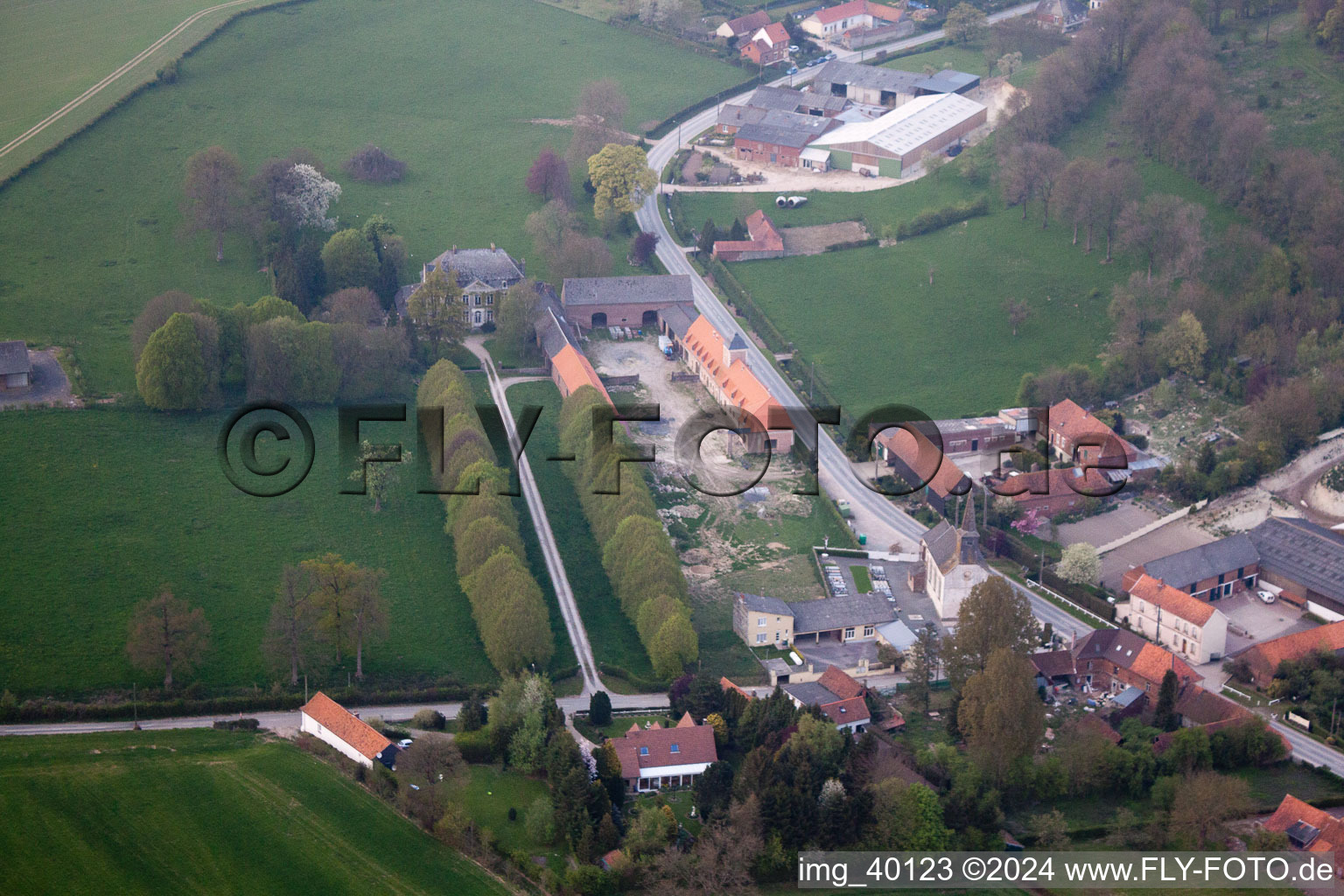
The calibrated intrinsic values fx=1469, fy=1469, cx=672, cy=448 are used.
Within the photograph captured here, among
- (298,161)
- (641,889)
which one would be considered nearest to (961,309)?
(298,161)

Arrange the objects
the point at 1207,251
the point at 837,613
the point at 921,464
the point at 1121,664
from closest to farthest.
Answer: the point at 1121,664 → the point at 837,613 → the point at 921,464 → the point at 1207,251

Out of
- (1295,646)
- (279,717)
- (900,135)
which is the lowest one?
(279,717)

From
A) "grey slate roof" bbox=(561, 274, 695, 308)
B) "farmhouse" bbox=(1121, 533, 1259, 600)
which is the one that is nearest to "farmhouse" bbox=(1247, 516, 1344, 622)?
"farmhouse" bbox=(1121, 533, 1259, 600)

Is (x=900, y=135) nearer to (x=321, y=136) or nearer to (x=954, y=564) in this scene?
(x=321, y=136)

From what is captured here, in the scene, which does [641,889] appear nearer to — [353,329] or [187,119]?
[353,329]

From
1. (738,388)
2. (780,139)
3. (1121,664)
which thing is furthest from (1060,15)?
(1121,664)

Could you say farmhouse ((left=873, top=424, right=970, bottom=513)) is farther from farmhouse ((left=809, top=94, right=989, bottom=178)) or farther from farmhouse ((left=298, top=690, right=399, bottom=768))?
farmhouse ((left=809, top=94, right=989, bottom=178))
